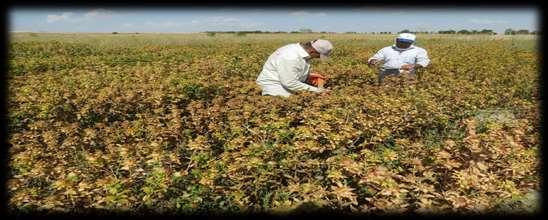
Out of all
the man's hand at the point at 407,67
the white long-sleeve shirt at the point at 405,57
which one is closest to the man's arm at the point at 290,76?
the man's hand at the point at 407,67

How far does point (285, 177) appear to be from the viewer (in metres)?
3.96

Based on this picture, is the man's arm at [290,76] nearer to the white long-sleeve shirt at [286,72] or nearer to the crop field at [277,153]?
the white long-sleeve shirt at [286,72]

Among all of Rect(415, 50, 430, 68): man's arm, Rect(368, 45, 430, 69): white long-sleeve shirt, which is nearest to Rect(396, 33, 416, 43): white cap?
Rect(368, 45, 430, 69): white long-sleeve shirt

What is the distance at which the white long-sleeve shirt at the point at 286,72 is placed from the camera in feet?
23.1

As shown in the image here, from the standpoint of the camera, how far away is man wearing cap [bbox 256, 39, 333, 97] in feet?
22.8

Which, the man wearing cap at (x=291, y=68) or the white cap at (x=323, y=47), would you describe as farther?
the man wearing cap at (x=291, y=68)

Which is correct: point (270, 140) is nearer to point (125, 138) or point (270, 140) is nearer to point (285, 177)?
point (285, 177)

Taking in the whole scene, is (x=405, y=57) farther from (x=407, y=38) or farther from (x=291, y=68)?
(x=291, y=68)

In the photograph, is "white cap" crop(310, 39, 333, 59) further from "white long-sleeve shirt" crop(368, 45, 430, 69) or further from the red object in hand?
"white long-sleeve shirt" crop(368, 45, 430, 69)

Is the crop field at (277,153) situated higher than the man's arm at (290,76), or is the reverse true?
the man's arm at (290,76)

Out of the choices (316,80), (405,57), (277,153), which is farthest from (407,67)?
(277,153)

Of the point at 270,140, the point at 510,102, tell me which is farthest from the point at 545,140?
the point at 270,140

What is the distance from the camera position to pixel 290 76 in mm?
7094

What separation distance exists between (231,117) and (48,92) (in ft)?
12.3
